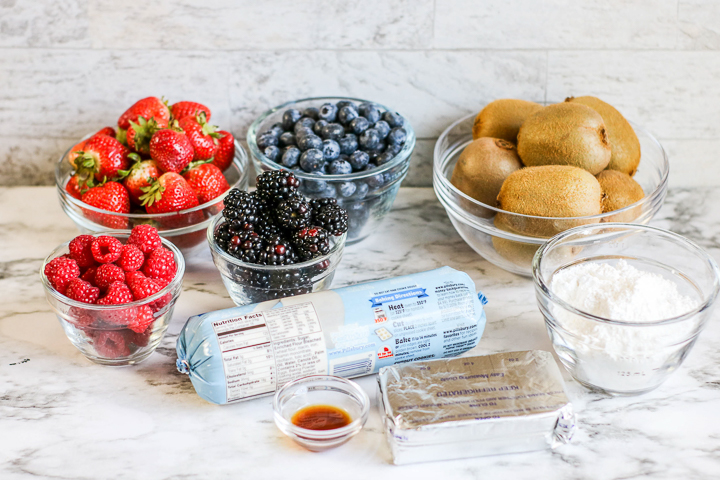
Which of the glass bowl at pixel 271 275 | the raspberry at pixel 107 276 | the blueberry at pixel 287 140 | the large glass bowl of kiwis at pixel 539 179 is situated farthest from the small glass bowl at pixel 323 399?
the blueberry at pixel 287 140

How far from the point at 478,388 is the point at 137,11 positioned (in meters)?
0.99

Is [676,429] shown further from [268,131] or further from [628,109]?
[268,131]

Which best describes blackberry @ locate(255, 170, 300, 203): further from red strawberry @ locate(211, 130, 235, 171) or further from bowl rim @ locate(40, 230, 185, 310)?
red strawberry @ locate(211, 130, 235, 171)

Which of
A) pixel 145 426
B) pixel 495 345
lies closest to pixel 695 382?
pixel 495 345

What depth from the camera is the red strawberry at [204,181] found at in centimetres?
124

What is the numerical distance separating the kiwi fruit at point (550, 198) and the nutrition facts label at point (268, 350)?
399 mm

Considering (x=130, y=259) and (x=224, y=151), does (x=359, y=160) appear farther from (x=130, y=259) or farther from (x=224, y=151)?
(x=130, y=259)

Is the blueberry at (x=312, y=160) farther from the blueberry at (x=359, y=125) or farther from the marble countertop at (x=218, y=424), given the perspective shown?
the marble countertop at (x=218, y=424)

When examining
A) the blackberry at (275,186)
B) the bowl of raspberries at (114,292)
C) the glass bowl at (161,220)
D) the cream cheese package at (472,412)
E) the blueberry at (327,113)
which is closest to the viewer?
the cream cheese package at (472,412)

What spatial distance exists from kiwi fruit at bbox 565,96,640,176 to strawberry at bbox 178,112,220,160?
712 millimetres

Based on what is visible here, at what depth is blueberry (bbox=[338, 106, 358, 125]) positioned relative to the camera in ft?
4.22

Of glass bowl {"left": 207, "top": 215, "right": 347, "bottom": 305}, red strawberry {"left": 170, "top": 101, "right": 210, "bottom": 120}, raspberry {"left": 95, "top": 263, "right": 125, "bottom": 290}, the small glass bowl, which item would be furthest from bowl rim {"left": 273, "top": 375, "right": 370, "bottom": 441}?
red strawberry {"left": 170, "top": 101, "right": 210, "bottom": 120}

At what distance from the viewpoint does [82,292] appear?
968 mm

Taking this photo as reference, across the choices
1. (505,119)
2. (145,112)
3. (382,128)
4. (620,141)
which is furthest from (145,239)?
(620,141)
